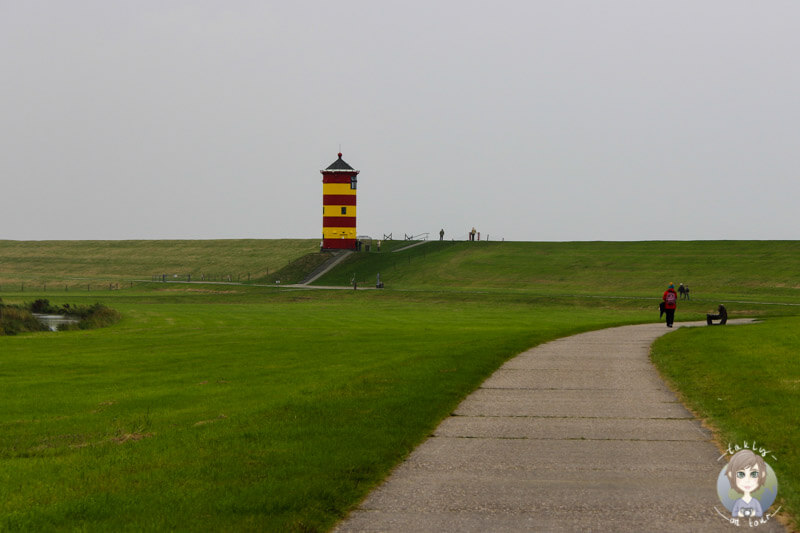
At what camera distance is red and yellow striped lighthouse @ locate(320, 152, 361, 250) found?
107812 millimetres

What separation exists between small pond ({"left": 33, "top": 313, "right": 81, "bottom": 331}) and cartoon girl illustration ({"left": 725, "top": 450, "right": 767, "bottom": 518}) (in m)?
43.4

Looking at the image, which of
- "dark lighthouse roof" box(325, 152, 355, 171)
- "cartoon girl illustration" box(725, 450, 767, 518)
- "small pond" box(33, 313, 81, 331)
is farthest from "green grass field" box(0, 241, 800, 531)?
"dark lighthouse roof" box(325, 152, 355, 171)

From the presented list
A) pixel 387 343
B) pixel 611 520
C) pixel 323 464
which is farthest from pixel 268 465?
pixel 387 343

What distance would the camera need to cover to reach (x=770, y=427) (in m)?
13.6

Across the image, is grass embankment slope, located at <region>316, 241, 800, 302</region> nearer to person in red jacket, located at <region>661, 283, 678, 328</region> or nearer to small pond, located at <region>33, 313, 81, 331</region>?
person in red jacket, located at <region>661, 283, 678, 328</region>

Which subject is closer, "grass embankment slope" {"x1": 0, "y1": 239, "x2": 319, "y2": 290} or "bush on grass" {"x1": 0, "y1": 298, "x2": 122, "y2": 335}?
"bush on grass" {"x1": 0, "y1": 298, "x2": 122, "y2": 335}

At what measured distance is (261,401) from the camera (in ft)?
59.6

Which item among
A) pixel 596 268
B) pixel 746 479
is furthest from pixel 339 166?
pixel 746 479

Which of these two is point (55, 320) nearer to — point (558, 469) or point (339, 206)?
point (558, 469)

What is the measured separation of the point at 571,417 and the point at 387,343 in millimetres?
17089

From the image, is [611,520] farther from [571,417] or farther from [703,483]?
[571,417]

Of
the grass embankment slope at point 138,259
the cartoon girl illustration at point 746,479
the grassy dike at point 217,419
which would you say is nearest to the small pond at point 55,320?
the grassy dike at point 217,419

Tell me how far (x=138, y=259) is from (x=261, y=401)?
130375 millimetres

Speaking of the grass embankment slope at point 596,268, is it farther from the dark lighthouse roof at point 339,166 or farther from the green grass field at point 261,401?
the green grass field at point 261,401
